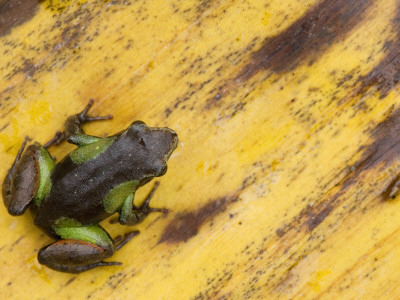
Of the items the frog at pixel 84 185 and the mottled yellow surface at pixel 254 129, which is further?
the mottled yellow surface at pixel 254 129

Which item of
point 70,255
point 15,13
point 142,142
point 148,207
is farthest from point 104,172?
point 15,13

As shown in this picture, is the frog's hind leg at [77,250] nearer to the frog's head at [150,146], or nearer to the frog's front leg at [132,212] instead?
the frog's front leg at [132,212]

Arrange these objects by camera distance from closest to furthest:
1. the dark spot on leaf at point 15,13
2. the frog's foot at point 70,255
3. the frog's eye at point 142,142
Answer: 1. the frog's eye at point 142,142
2. the frog's foot at point 70,255
3. the dark spot on leaf at point 15,13

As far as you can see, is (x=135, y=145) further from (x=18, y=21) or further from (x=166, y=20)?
(x=18, y=21)

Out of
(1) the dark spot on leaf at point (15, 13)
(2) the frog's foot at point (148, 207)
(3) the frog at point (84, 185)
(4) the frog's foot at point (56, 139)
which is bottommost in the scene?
(2) the frog's foot at point (148, 207)

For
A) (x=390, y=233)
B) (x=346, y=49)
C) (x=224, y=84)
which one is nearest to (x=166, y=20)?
(x=224, y=84)

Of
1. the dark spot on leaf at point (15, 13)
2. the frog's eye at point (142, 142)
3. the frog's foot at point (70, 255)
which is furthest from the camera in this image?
the dark spot on leaf at point (15, 13)

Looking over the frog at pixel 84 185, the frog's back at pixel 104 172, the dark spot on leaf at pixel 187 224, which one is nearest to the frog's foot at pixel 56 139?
the frog at pixel 84 185
